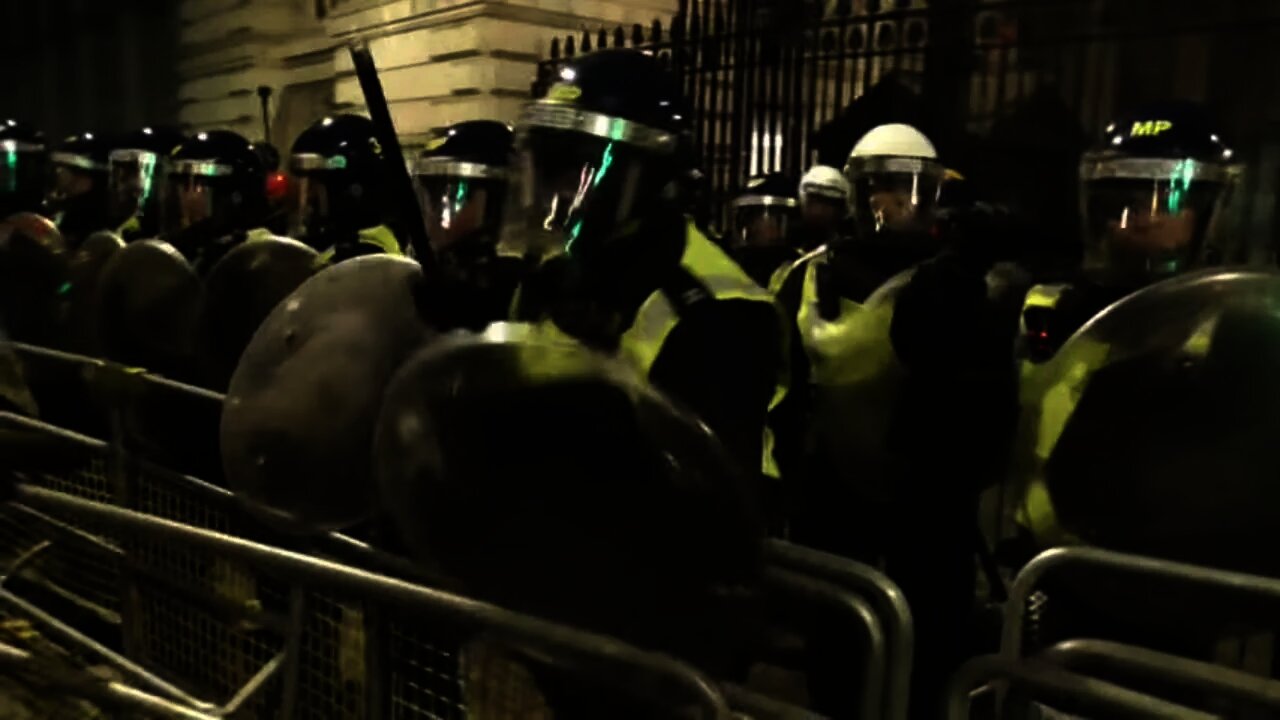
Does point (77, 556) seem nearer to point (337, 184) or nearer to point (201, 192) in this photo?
point (201, 192)

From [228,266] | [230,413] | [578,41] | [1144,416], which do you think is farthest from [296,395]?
[578,41]

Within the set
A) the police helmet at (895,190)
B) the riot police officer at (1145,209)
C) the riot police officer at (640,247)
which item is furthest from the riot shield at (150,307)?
the riot police officer at (1145,209)

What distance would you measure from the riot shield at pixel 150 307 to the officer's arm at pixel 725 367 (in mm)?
1985

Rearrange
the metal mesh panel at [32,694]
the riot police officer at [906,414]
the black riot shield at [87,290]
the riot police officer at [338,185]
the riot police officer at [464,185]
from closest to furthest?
the metal mesh panel at [32,694], the riot police officer at [906,414], the riot police officer at [464,185], the black riot shield at [87,290], the riot police officer at [338,185]

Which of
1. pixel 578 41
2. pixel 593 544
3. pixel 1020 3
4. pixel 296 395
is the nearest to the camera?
pixel 593 544

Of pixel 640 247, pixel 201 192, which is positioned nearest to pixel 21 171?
pixel 201 192

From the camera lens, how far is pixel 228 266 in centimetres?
319

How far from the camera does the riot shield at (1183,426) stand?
199 cm

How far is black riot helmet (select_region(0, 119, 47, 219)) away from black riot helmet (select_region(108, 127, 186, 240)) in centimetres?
77

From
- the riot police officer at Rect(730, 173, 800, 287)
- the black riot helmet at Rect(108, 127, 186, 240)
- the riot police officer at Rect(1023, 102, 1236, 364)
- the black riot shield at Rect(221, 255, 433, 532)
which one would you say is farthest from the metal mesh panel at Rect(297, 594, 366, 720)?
the riot police officer at Rect(730, 173, 800, 287)

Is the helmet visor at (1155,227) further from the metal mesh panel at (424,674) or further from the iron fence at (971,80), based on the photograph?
the iron fence at (971,80)

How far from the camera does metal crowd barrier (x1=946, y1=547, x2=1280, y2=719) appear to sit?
65.8 inches

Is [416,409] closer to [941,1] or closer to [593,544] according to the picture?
[593,544]

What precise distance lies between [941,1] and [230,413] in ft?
15.7
